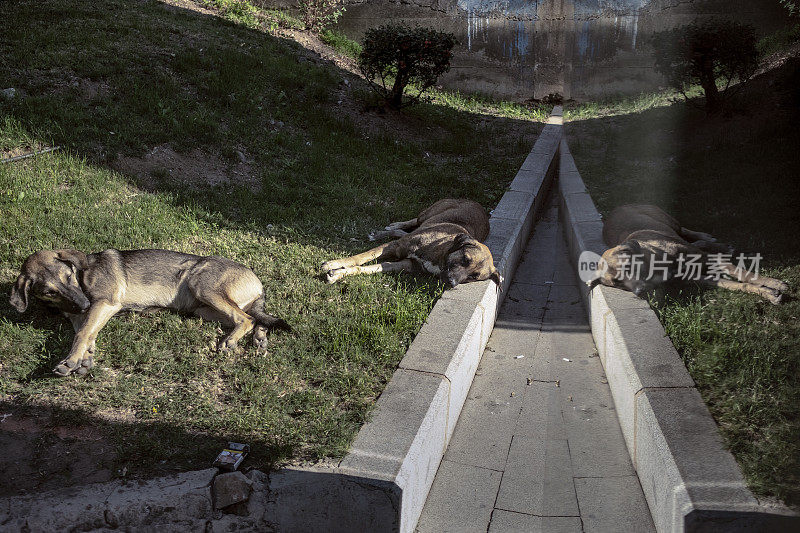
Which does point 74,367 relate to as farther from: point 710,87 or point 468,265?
point 710,87

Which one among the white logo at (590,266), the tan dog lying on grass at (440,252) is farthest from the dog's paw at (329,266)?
the white logo at (590,266)

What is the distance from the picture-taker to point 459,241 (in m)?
5.79

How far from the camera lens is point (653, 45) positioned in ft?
19.1

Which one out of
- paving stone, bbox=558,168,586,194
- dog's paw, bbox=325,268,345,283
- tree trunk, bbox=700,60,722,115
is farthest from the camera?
paving stone, bbox=558,168,586,194

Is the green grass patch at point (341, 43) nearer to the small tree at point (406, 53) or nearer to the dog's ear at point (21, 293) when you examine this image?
the small tree at point (406, 53)

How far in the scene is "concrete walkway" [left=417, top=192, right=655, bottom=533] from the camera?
11.3ft

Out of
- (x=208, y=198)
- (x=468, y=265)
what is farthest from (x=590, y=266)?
(x=208, y=198)

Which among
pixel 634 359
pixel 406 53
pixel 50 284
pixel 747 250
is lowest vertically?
pixel 634 359

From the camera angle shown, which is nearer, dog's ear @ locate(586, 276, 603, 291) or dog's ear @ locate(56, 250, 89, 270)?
dog's ear @ locate(56, 250, 89, 270)

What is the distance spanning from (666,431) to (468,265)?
8.09ft

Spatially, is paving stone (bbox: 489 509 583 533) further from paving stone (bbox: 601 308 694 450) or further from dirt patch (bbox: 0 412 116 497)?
dirt patch (bbox: 0 412 116 497)

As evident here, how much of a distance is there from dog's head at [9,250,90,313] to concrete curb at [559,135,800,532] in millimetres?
3929

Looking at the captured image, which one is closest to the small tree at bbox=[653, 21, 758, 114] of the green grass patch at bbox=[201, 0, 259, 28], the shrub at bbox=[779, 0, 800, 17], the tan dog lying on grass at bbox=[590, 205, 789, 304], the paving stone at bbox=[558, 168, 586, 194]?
the shrub at bbox=[779, 0, 800, 17]

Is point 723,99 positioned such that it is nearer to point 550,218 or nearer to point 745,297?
point 745,297
